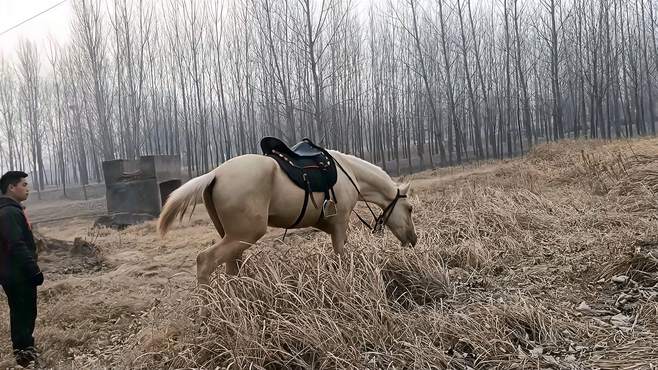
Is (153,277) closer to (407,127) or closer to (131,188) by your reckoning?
(131,188)

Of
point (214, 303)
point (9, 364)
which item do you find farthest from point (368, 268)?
point (9, 364)

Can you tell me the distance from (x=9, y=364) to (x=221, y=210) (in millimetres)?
1908

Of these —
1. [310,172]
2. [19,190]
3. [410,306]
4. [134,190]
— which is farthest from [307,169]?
[134,190]

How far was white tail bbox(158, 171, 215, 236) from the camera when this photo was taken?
3529mm

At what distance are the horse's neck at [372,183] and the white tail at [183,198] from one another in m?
1.38

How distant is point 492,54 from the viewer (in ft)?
79.5

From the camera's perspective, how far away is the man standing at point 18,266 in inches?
144

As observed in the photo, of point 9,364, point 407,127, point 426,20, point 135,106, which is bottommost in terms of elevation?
point 9,364

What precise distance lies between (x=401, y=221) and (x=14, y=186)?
3182mm

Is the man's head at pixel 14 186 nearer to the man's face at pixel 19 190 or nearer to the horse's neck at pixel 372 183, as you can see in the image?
the man's face at pixel 19 190

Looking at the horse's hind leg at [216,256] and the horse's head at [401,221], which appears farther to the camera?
the horse's head at [401,221]

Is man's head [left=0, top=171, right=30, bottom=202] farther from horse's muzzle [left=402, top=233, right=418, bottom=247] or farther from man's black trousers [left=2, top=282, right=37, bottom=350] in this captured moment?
horse's muzzle [left=402, top=233, right=418, bottom=247]

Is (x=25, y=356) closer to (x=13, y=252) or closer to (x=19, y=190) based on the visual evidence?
(x=13, y=252)

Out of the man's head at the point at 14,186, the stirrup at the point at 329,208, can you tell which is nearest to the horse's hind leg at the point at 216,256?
the stirrup at the point at 329,208
